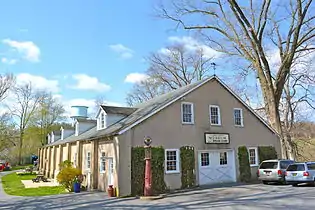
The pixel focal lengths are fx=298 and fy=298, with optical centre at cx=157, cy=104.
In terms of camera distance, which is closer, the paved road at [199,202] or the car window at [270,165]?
the paved road at [199,202]

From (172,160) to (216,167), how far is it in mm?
3732

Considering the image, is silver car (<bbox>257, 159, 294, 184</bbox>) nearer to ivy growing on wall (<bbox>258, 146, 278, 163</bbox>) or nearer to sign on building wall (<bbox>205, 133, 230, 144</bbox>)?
ivy growing on wall (<bbox>258, 146, 278, 163</bbox>)

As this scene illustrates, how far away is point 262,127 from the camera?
23281 millimetres

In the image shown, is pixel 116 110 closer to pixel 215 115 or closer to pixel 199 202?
pixel 215 115

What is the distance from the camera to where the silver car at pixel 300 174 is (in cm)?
1838

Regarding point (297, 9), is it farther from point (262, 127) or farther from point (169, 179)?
point (169, 179)

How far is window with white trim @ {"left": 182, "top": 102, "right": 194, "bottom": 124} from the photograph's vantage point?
781 inches

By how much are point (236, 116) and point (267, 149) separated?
371 cm

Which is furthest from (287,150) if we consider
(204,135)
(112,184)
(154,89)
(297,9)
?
(154,89)

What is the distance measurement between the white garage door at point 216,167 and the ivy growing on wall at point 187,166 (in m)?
0.74

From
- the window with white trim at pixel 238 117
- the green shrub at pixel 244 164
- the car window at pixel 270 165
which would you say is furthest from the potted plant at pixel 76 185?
the car window at pixel 270 165

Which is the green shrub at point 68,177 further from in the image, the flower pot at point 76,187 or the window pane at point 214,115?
the window pane at point 214,115

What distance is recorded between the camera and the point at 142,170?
17328 mm

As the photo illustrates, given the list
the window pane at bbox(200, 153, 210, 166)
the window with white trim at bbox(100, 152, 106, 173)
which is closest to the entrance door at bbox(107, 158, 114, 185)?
the window with white trim at bbox(100, 152, 106, 173)
